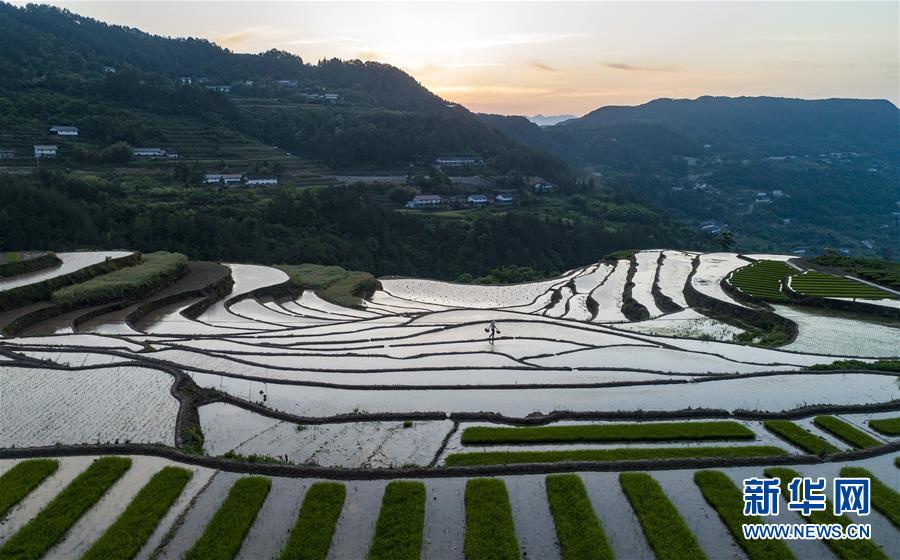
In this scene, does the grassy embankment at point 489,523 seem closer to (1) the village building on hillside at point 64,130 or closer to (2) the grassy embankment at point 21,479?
(2) the grassy embankment at point 21,479

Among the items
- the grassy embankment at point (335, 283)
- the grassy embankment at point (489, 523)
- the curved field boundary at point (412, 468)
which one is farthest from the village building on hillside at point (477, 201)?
the grassy embankment at point (489, 523)

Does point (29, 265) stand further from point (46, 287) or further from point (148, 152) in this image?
point (148, 152)

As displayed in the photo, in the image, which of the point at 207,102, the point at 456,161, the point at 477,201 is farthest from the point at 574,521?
the point at 207,102

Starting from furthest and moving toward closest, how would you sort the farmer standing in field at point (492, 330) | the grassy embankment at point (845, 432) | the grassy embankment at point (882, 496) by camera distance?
the farmer standing in field at point (492, 330) → the grassy embankment at point (845, 432) → the grassy embankment at point (882, 496)

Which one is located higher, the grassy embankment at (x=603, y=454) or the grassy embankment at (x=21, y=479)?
the grassy embankment at (x=21, y=479)

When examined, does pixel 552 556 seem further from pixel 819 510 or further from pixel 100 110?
pixel 100 110

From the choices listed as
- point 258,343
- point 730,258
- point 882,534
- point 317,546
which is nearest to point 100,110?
point 258,343
